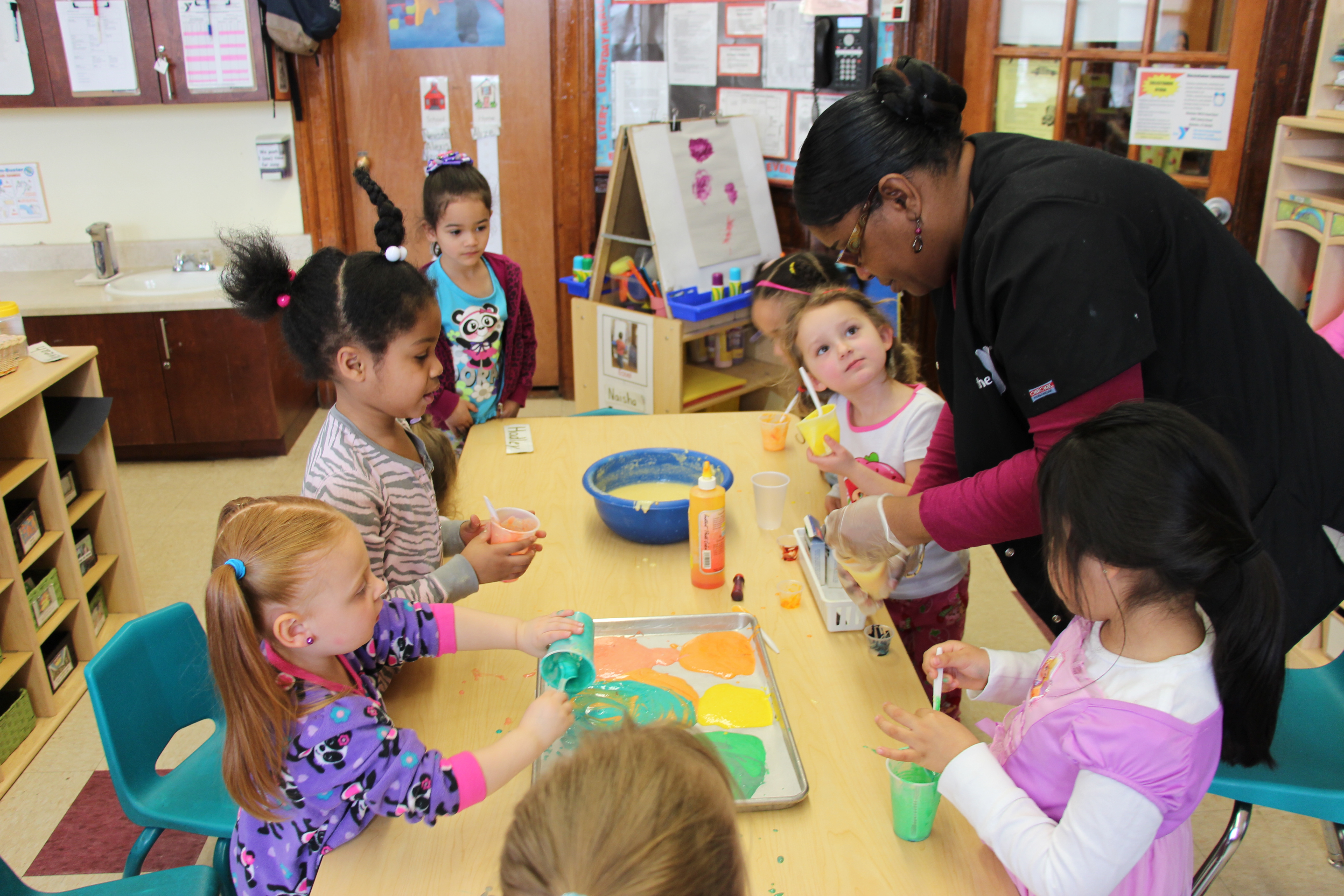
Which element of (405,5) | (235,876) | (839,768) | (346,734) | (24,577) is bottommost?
(24,577)

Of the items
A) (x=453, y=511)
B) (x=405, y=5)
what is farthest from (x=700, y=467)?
(x=405, y=5)

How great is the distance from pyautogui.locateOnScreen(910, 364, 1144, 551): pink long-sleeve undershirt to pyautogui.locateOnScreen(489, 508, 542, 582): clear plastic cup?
624 mm

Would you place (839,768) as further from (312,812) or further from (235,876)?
(235,876)

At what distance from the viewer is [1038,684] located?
1194 millimetres

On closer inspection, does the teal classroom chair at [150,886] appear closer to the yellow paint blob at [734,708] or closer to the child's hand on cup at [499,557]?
the child's hand on cup at [499,557]

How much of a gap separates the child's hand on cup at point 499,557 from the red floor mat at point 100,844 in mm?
976

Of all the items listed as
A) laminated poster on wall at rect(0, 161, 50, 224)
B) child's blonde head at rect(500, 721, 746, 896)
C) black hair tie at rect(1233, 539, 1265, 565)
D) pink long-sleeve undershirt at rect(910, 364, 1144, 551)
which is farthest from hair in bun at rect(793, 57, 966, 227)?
laminated poster on wall at rect(0, 161, 50, 224)

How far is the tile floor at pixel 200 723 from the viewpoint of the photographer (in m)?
1.91

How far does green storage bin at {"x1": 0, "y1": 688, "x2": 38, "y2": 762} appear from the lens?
87.9 inches

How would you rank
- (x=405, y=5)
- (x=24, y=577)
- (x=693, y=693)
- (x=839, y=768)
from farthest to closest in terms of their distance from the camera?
(x=405, y=5) < (x=24, y=577) < (x=693, y=693) < (x=839, y=768)

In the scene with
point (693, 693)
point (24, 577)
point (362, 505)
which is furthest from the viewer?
point (24, 577)

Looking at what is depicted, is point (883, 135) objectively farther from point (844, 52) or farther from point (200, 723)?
point (844, 52)

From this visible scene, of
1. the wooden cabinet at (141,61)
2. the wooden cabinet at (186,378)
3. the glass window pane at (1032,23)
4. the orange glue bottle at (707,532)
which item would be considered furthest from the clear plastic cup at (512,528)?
the wooden cabinet at (141,61)

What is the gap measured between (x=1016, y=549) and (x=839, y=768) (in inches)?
17.9
